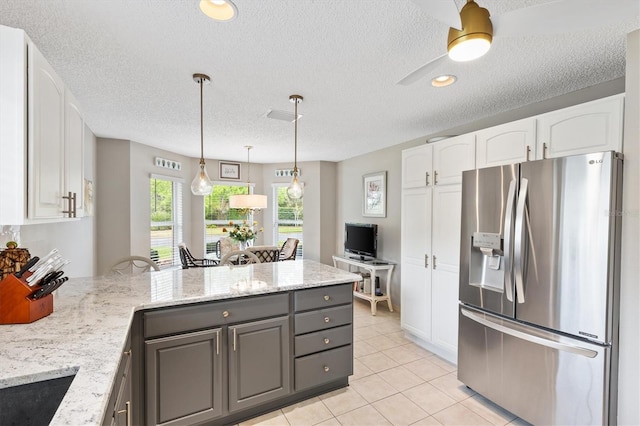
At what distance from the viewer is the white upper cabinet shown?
1121 millimetres

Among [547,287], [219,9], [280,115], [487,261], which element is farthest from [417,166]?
[219,9]

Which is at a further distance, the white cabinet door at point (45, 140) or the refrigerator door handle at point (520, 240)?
the refrigerator door handle at point (520, 240)

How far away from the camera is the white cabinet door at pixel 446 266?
275 centimetres

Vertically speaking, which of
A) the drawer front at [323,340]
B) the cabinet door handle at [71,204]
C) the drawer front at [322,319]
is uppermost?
the cabinet door handle at [71,204]

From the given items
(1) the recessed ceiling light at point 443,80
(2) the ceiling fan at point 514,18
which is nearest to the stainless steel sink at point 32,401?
(2) the ceiling fan at point 514,18

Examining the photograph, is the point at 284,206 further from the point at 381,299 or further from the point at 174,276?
the point at 174,276

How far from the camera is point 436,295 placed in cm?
294

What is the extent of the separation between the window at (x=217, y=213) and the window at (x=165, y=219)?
0.60m

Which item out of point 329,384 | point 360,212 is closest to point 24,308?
point 329,384

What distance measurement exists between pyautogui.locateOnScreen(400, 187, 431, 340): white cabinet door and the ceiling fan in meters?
2.01

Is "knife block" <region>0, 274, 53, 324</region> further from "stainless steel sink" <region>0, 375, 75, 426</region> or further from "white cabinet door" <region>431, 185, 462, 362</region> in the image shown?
"white cabinet door" <region>431, 185, 462, 362</region>

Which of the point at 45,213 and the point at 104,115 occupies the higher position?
the point at 104,115

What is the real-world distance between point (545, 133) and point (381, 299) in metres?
2.92

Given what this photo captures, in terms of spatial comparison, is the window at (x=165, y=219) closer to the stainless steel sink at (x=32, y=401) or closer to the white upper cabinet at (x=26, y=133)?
the white upper cabinet at (x=26, y=133)
